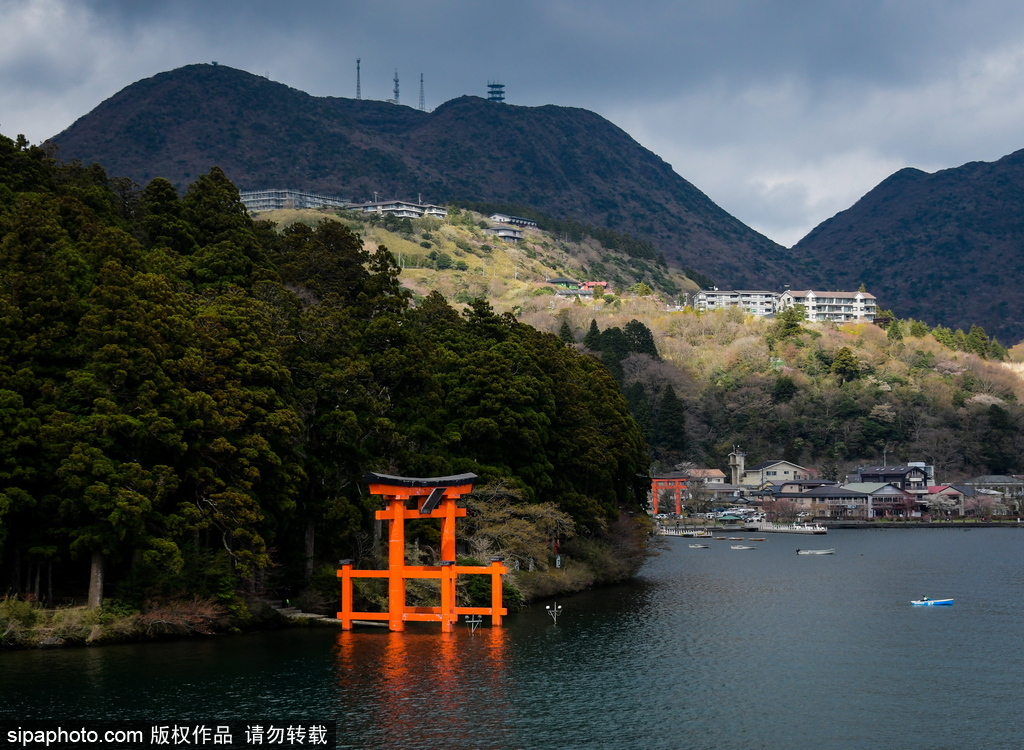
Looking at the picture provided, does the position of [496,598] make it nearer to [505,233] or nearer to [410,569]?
[410,569]

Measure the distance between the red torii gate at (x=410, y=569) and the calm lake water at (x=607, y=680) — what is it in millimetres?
854

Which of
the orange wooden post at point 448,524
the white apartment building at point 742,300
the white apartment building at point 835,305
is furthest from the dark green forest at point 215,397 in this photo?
the white apartment building at point 742,300

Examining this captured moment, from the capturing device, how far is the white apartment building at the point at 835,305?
160125 millimetres

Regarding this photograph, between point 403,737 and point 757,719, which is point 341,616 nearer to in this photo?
point 403,737

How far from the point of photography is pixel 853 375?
373 ft

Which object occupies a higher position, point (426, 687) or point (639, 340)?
point (639, 340)

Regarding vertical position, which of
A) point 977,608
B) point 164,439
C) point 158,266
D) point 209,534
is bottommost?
point 977,608

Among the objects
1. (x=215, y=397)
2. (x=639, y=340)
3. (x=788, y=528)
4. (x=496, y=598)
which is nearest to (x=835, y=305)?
(x=639, y=340)

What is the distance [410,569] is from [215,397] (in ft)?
26.0

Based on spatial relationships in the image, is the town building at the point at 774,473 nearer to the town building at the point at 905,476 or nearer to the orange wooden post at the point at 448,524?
the town building at the point at 905,476

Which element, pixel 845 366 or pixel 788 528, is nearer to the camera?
pixel 788 528

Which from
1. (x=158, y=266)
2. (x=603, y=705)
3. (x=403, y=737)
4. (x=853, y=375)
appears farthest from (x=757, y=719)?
(x=853, y=375)

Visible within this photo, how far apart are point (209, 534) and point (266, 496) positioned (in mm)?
2426

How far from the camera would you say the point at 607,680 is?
26.3 m
